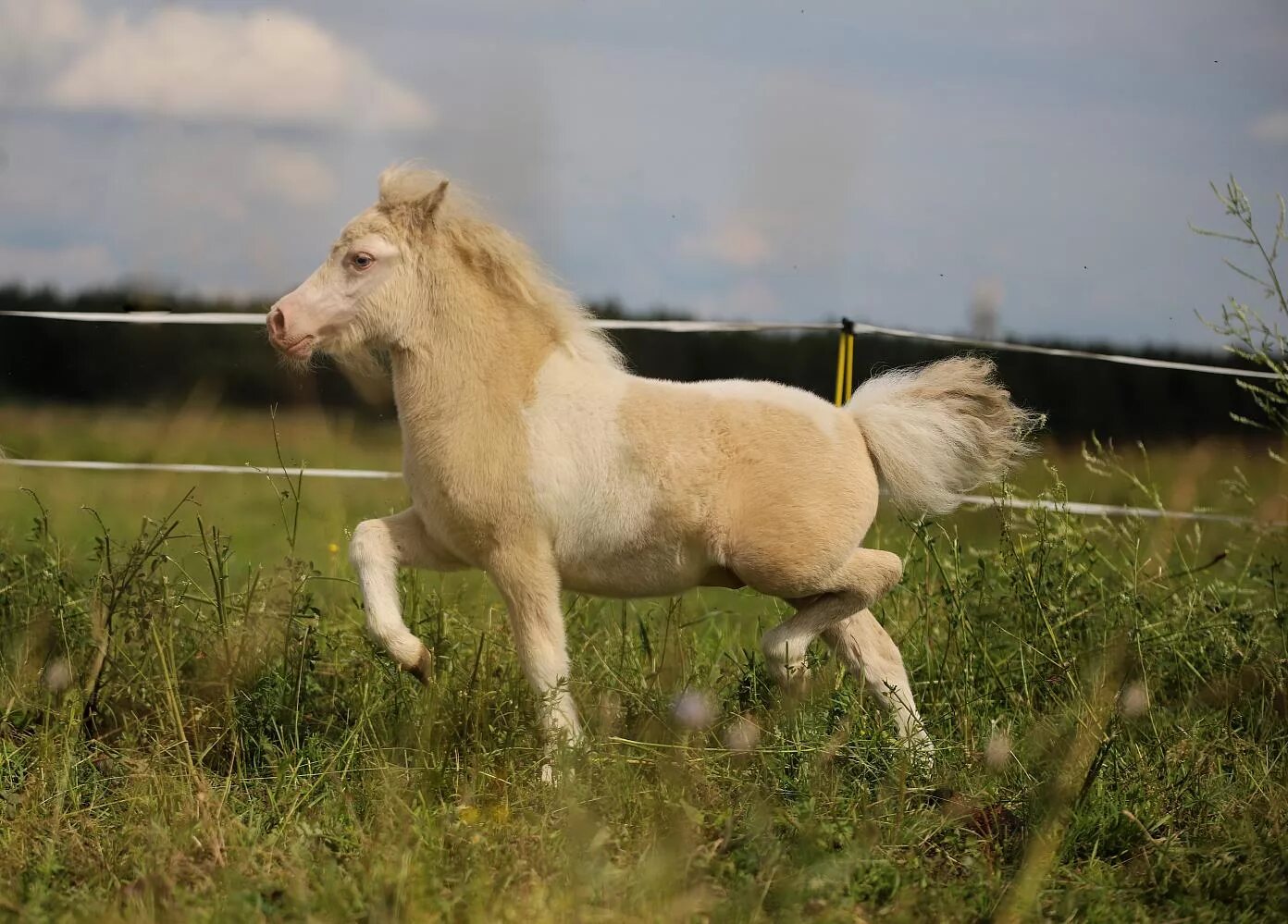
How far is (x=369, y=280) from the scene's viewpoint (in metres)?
4.03

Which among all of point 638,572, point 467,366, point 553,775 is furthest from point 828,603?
A: point 467,366

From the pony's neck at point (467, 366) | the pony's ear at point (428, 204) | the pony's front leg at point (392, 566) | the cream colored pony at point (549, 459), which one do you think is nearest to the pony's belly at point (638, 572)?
the cream colored pony at point (549, 459)

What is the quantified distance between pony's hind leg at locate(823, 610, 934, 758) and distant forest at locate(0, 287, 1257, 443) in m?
4.72

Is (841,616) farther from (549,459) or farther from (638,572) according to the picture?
(549,459)

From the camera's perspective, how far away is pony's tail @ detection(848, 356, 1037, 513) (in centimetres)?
430

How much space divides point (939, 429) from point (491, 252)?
1.59 m

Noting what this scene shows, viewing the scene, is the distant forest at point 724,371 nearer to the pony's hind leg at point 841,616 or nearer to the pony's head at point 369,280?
the pony's hind leg at point 841,616

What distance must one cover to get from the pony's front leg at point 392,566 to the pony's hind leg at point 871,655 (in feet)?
4.37

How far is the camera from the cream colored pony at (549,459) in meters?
3.94

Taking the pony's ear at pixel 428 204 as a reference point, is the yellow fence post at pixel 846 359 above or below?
below

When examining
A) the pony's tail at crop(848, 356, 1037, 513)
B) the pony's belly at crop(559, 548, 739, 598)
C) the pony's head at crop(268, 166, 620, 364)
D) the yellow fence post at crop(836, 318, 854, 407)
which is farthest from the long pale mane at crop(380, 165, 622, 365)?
the yellow fence post at crop(836, 318, 854, 407)

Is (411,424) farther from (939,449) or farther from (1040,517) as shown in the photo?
(1040,517)

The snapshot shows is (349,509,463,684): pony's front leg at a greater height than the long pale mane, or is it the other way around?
the long pale mane

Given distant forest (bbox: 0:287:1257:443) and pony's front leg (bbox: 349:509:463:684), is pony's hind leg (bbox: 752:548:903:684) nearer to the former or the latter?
pony's front leg (bbox: 349:509:463:684)
